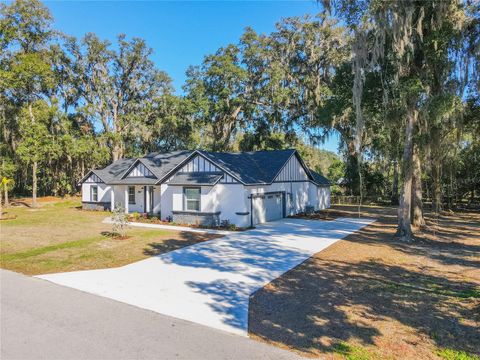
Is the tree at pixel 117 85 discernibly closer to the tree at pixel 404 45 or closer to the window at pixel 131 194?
the window at pixel 131 194

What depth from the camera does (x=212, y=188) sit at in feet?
58.6

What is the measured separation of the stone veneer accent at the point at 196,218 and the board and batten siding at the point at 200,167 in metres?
2.07

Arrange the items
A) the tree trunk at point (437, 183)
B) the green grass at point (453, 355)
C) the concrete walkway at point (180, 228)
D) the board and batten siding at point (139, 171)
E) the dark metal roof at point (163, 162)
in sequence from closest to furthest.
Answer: the green grass at point (453, 355)
the tree trunk at point (437, 183)
the concrete walkway at point (180, 228)
the dark metal roof at point (163, 162)
the board and batten siding at point (139, 171)

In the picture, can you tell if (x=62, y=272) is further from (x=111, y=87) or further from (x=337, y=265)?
(x=111, y=87)

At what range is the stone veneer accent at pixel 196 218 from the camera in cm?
1772

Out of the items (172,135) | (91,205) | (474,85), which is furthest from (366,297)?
(172,135)

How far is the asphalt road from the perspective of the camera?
458cm

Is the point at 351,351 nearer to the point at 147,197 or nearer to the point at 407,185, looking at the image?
the point at 407,185

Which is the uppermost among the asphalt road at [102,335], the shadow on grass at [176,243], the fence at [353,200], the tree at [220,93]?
the tree at [220,93]

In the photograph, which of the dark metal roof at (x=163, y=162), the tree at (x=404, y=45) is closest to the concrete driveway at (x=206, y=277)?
the tree at (x=404, y=45)

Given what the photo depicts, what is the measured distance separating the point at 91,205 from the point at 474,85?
26708 mm

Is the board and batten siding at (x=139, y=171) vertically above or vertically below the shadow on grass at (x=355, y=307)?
above

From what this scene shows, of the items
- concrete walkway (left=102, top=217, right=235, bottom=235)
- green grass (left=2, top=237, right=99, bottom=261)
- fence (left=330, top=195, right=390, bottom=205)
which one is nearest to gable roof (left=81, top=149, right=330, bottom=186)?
concrete walkway (left=102, top=217, right=235, bottom=235)

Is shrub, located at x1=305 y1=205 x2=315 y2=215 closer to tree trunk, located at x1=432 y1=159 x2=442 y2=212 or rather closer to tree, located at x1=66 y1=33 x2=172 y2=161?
tree trunk, located at x1=432 y1=159 x2=442 y2=212
